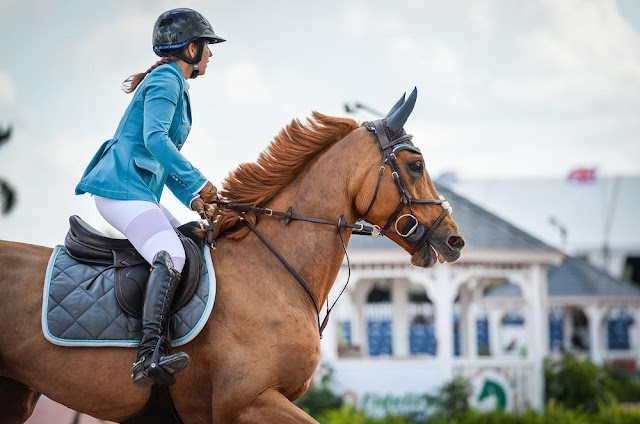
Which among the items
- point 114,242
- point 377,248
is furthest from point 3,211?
point 114,242

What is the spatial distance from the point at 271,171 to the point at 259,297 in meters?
0.84

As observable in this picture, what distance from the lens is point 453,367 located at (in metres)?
17.4

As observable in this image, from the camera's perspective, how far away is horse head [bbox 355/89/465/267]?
5.11 meters

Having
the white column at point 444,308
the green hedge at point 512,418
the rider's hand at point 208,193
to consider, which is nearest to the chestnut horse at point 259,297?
the rider's hand at point 208,193

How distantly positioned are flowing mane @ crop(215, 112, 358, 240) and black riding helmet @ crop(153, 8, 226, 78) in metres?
0.77

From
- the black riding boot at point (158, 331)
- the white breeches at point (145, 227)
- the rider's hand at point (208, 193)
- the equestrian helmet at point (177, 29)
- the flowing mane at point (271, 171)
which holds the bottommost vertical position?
the black riding boot at point (158, 331)

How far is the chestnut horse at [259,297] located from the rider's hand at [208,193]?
0.25m

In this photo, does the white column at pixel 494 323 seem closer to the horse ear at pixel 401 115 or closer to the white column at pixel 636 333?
the white column at pixel 636 333

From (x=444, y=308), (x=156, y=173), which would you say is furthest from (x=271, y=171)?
(x=444, y=308)

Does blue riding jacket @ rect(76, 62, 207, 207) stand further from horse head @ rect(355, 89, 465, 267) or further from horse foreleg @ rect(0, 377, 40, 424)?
horse foreleg @ rect(0, 377, 40, 424)

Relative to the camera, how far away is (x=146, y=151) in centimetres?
488

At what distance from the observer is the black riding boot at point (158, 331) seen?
4344 mm

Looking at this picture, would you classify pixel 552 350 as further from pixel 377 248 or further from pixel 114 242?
pixel 114 242

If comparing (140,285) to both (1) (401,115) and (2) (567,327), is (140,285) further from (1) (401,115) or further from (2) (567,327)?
(2) (567,327)
